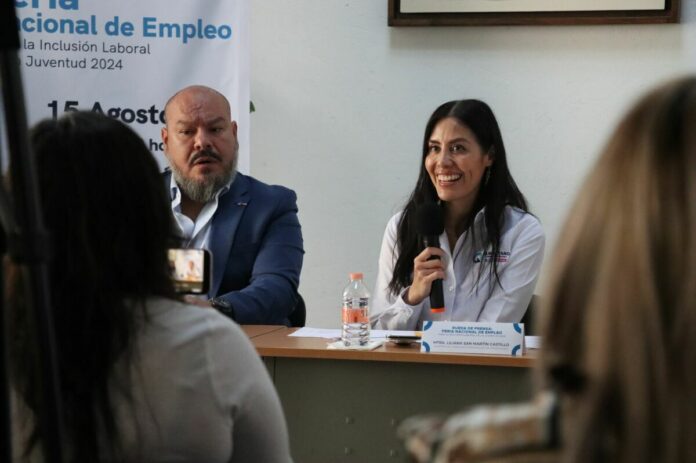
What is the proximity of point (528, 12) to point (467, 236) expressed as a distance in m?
1.22

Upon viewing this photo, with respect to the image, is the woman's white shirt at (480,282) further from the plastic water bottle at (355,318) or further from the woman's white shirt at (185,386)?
the woman's white shirt at (185,386)

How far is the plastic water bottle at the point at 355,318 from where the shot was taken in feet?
9.21

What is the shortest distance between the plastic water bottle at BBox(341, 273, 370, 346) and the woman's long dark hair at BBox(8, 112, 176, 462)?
1444 mm

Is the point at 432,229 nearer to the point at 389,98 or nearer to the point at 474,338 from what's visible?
the point at 474,338

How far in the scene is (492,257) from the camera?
3.27m

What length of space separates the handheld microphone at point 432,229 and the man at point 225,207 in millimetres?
580

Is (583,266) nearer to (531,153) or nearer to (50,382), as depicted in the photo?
(50,382)

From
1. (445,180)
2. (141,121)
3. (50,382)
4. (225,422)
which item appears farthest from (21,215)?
(141,121)

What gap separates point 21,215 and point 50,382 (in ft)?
0.51

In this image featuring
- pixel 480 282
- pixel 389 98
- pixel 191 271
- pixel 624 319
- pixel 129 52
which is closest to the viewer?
pixel 624 319

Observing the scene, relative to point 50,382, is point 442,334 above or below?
below

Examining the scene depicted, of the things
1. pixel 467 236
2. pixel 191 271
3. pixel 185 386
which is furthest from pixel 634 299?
pixel 467 236

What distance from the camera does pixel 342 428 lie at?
2668mm

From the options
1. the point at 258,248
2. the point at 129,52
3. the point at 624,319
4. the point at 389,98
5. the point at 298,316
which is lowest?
the point at 298,316
